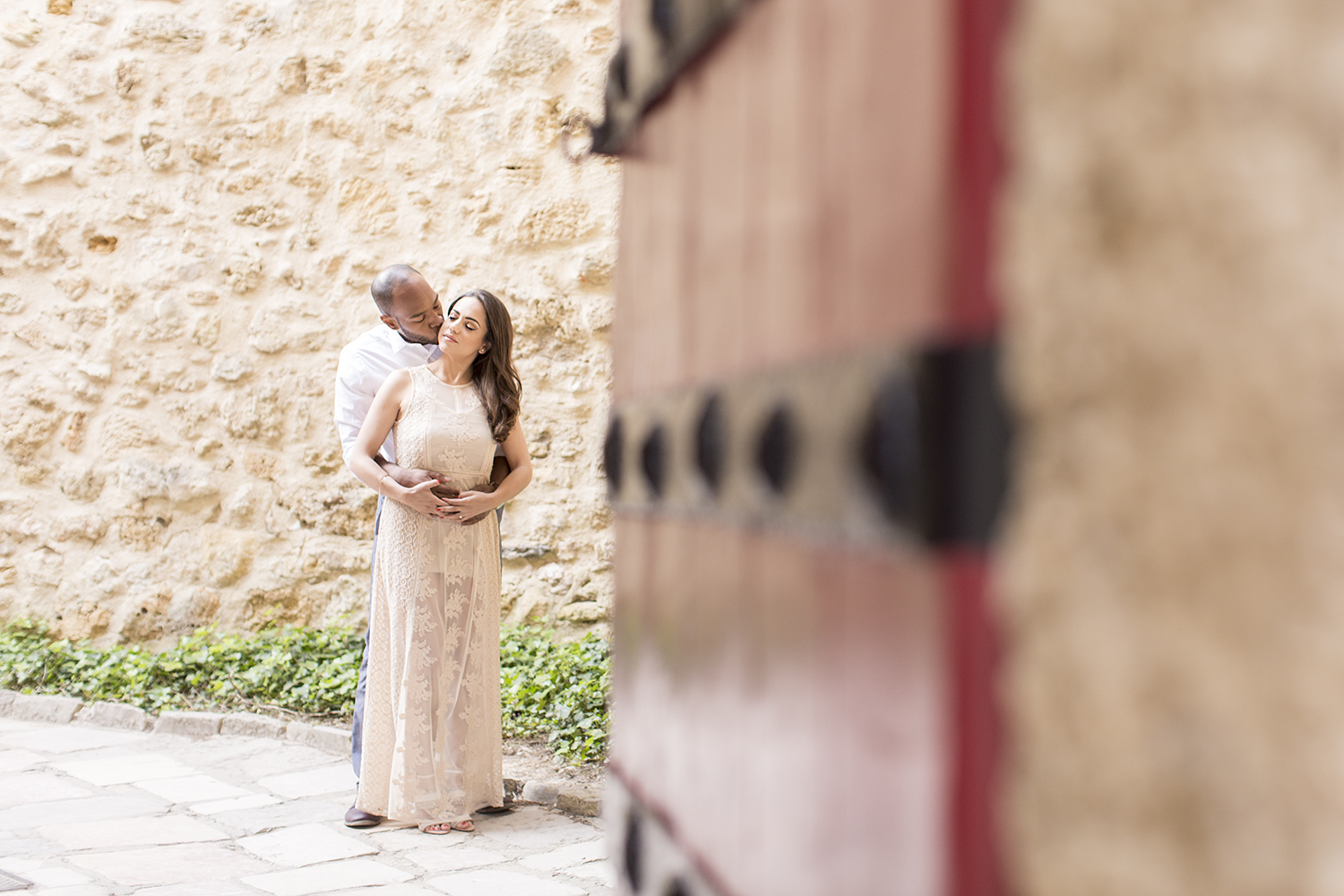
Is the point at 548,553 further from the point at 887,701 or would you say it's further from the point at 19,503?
the point at 887,701

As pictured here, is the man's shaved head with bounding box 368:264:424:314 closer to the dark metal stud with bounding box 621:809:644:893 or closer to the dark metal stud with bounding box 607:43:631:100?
the dark metal stud with bounding box 607:43:631:100

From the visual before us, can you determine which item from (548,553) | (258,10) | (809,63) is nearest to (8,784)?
→ (548,553)

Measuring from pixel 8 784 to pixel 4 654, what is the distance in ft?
5.34

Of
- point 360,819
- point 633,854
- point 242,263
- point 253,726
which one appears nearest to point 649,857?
point 633,854

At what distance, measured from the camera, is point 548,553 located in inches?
194

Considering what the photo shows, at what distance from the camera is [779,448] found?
1.79 feet

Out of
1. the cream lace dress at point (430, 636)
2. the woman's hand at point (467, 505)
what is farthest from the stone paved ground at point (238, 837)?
the woman's hand at point (467, 505)

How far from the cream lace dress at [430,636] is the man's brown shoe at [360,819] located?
0.02 meters

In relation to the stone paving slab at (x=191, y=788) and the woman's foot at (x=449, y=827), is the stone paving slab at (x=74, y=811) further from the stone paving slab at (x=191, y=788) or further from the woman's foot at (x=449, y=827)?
the woman's foot at (x=449, y=827)

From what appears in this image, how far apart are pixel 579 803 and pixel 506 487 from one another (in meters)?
0.99

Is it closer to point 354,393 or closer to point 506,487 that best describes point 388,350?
point 354,393

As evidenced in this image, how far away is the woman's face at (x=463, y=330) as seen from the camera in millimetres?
3211

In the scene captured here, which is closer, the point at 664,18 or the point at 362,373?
the point at 664,18

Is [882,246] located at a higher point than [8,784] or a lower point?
higher
